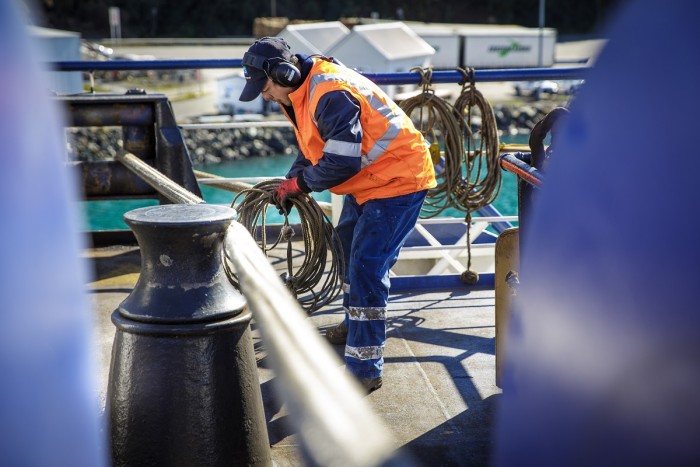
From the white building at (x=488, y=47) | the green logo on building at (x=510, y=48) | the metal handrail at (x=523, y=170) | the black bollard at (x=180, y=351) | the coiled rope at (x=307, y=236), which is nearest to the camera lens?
the black bollard at (x=180, y=351)

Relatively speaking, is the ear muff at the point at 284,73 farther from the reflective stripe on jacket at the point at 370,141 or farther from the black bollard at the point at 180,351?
the black bollard at the point at 180,351

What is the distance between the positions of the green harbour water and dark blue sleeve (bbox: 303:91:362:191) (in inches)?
138

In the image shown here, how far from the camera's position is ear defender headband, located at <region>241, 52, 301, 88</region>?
3.43 m

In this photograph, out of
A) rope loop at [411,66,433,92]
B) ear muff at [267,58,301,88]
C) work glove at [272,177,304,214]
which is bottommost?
work glove at [272,177,304,214]

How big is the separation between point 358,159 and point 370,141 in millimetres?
150

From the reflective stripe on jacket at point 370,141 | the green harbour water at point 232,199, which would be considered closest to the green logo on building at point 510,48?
the green harbour water at point 232,199

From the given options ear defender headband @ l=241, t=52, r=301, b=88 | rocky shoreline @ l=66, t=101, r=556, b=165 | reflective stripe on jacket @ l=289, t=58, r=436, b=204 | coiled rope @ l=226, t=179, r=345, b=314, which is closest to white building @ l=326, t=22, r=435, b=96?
rocky shoreline @ l=66, t=101, r=556, b=165

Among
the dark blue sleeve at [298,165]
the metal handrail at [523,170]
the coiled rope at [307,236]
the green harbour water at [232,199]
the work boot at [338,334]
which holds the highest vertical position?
the metal handrail at [523,170]

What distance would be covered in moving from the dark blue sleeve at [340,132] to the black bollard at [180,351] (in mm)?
1027

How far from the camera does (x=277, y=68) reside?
11.3 ft

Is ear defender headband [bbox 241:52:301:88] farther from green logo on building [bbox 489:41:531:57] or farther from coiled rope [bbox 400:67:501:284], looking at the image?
green logo on building [bbox 489:41:531:57]

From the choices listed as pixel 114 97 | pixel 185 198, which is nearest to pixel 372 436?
pixel 185 198

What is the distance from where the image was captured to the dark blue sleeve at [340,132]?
11.1 feet

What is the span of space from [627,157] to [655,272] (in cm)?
20
